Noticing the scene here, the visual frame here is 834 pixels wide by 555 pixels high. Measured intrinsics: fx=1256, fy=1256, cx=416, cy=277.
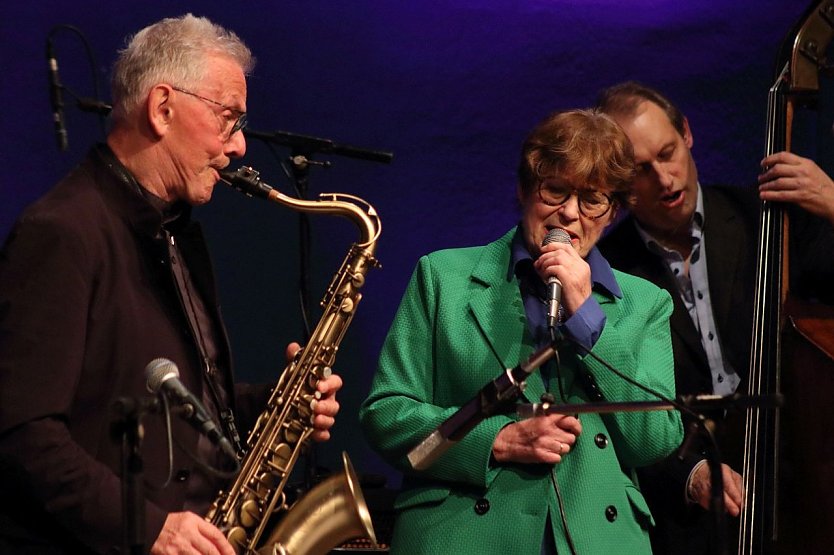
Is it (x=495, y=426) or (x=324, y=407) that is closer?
(x=495, y=426)

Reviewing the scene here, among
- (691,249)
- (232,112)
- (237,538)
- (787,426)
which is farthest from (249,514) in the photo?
(691,249)

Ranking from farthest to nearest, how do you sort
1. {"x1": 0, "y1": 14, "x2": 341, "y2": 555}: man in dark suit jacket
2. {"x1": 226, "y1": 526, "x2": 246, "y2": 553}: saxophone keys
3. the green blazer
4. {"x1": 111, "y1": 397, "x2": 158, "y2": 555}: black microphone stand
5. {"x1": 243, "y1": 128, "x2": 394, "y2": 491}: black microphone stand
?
{"x1": 243, "y1": 128, "x2": 394, "y2": 491}: black microphone stand → {"x1": 226, "y1": 526, "x2": 246, "y2": 553}: saxophone keys → the green blazer → {"x1": 0, "y1": 14, "x2": 341, "y2": 555}: man in dark suit jacket → {"x1": 111, "y1": 397, "x2": 158, "y2": 555}: black microphone stand

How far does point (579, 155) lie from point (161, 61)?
0.90 meters

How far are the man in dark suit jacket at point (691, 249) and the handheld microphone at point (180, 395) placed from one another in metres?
1.38

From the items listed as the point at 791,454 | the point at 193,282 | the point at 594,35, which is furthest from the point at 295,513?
the point at 594,35

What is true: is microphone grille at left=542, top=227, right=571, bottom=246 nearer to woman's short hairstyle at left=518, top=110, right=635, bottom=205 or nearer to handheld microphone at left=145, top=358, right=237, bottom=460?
woman's short hairstyle at left=518, top=110, right=635, bottom=205

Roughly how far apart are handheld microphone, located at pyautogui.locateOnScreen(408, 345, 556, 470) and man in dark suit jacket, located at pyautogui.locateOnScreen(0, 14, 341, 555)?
391mm

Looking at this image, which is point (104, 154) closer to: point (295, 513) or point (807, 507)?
point (295, 513)

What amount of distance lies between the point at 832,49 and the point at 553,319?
2.31 meters

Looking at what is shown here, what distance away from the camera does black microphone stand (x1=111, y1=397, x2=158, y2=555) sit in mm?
1924

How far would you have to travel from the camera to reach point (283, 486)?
278 centimetres

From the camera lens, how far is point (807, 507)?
9.45ft

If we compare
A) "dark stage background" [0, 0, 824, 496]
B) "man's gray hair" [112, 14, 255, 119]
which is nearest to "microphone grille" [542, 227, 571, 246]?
"man's gray hair" [112, 14, 255, 119]

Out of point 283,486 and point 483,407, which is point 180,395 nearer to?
point 483,407
